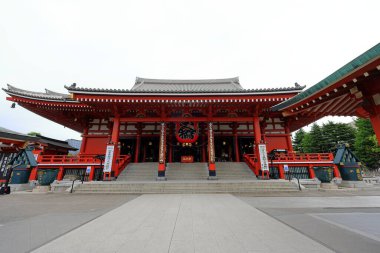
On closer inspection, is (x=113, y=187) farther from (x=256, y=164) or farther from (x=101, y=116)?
(x=256, y=164)

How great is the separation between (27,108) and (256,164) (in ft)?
64.9

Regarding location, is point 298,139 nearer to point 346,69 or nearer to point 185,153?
point 185,153

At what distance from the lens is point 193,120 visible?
12711mm

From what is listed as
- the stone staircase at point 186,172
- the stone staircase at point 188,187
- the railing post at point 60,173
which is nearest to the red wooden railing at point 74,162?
the railing post at point 60,173

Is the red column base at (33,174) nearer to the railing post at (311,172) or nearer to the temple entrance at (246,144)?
the temple entrance at (246,144)

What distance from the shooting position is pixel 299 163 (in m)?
12.6

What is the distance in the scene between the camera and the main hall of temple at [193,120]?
4.52 meters

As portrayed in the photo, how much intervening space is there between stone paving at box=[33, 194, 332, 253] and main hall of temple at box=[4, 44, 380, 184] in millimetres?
3394

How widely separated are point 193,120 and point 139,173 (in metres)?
6.29

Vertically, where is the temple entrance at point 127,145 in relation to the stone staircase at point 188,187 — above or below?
above

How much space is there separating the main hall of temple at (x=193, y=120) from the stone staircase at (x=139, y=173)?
347 mm

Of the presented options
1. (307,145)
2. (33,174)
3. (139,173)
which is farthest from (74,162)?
(307,145)

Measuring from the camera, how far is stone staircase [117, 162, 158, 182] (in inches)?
473

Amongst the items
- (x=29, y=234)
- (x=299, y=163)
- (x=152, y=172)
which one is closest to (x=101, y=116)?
(x=152, y=172)
